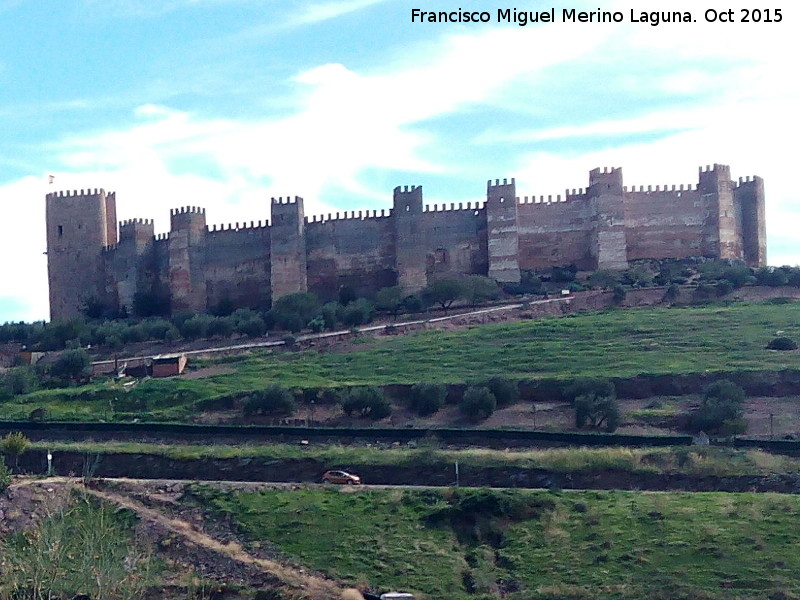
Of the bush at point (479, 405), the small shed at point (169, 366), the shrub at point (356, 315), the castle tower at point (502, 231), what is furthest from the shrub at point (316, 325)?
the bush at point (479, 405)

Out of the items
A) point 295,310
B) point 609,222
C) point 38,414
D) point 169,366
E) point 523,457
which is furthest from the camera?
point 609,222

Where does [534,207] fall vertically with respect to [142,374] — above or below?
above

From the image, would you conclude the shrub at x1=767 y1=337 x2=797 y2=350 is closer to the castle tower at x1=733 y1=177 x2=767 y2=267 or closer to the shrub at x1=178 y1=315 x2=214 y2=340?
the castle tower at x1=733 y1=177 x2=767 y2=267

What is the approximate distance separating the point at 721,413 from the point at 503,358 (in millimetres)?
7580

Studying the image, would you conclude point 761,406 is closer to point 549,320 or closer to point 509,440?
point 509,440

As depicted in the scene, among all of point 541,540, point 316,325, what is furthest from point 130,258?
point 541,540

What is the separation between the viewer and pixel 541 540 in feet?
72.0

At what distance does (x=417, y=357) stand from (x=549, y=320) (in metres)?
5.18

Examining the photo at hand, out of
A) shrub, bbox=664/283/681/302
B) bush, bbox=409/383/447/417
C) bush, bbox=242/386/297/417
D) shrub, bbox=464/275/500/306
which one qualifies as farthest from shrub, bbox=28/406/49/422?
shrub, bbox=664/283/681/302

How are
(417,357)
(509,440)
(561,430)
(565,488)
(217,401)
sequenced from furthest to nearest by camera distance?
(417,357)
(217,401)
(561,430)
(509,440)
(565,488)

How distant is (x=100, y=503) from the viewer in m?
23.3

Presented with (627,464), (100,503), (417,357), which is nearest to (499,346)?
(417,357)

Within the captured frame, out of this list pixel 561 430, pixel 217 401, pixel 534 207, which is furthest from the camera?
pixel 534 207

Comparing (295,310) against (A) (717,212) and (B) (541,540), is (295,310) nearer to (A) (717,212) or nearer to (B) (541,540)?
(A) (717,212)
